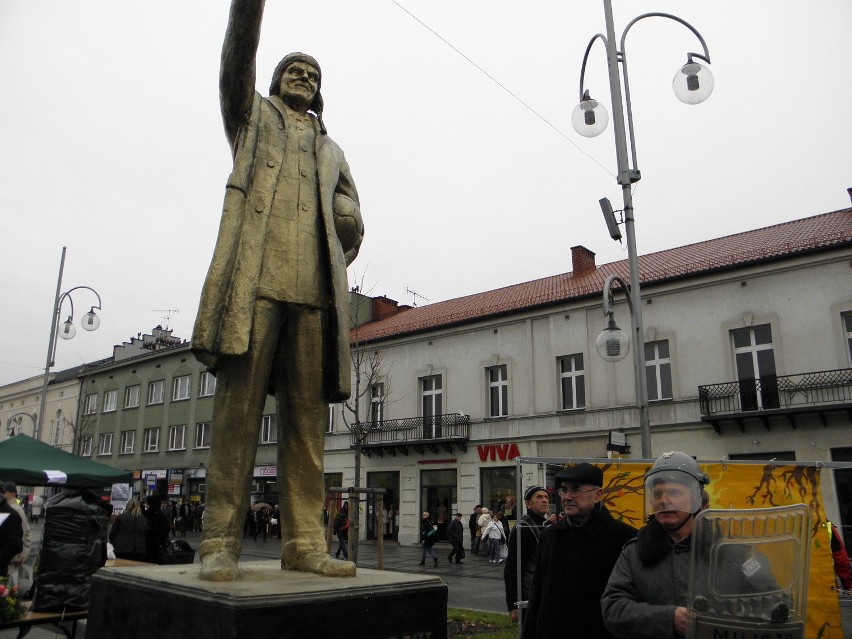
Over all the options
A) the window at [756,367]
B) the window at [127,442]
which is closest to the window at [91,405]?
the window at [127,442]

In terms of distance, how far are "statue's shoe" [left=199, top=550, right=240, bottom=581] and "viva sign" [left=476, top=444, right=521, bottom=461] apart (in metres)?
24.3

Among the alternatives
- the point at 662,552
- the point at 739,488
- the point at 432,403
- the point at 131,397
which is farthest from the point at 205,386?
the point at 662,552

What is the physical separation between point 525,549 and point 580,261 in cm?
2484

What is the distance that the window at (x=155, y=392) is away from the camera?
44.2 meters

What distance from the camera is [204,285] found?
11.9 feet

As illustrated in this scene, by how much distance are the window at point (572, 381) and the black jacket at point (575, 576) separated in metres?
22.4

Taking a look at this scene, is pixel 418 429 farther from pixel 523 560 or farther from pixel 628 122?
pixel 523 560

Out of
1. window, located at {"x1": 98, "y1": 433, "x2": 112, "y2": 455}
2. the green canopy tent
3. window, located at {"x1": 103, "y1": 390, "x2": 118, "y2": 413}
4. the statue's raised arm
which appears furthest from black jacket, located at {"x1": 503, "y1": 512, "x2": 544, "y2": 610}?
window, located at {"x1": 98, "y1": 433, "x2": 112, "y2": 455}

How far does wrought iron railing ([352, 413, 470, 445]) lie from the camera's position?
1139 inches

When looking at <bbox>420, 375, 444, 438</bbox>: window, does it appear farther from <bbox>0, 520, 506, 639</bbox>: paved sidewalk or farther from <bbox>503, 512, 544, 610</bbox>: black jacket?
<bbox>503, 512, 544, 610</bbox>: black jacket

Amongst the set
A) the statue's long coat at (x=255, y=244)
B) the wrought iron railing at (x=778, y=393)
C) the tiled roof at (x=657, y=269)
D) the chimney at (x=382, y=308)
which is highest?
the chimney at (x=382, y=308)

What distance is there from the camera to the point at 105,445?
158 feet

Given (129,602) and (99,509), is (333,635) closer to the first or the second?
(129,602)

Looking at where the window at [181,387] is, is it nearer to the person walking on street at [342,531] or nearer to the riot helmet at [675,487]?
the person walking on street at [342,531]
